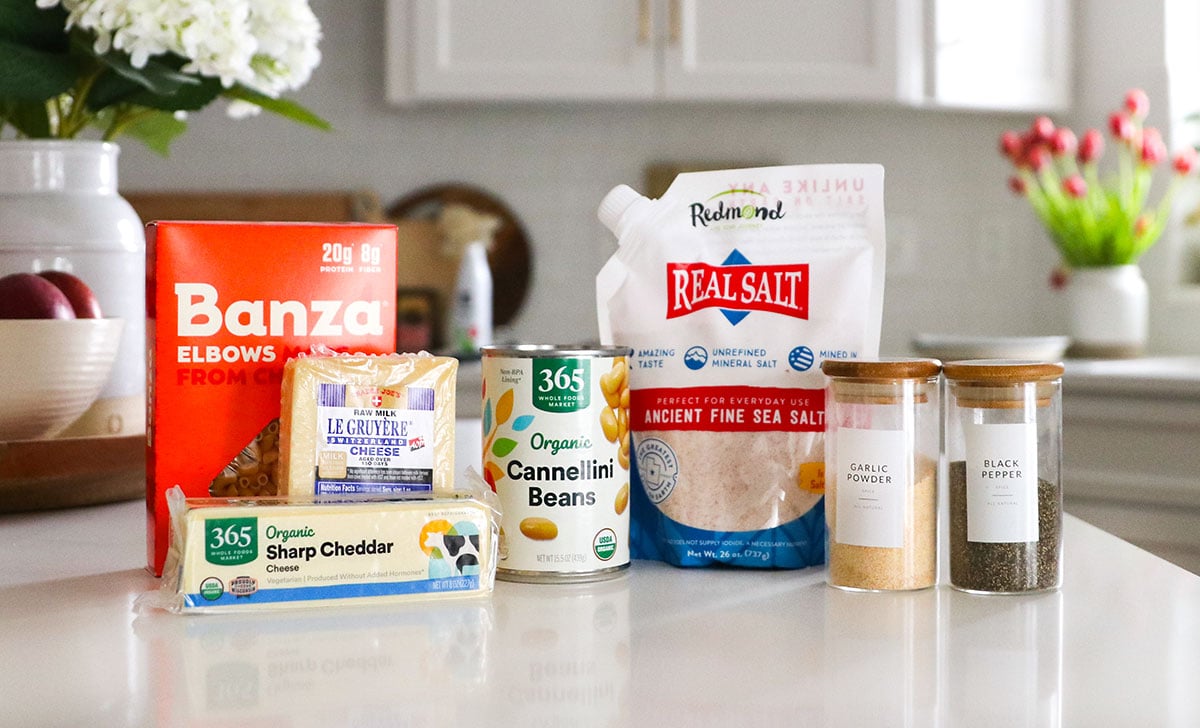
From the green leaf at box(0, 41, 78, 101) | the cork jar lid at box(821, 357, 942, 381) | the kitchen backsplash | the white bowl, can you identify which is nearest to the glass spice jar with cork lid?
the cork jar lid at box(821, 357, 942, 381)

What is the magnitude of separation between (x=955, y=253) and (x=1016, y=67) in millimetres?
480

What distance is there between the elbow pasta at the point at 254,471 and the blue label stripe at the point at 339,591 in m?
0.10

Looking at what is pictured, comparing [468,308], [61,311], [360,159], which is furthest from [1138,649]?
[360,159]

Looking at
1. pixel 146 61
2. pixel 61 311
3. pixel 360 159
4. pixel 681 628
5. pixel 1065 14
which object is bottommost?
pixel 681 628

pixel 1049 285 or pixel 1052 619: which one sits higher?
pixel 1049 285

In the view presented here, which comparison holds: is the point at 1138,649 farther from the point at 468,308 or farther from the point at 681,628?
the point at 468,308

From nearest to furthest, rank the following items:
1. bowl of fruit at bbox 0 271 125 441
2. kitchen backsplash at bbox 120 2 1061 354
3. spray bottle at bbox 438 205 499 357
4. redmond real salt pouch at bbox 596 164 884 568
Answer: redmond real salt pouch at bbox 596 164 884 568 → bowl of fruit at bbox 0 271 125 441 → spray bottle at bbox 438 205 499 357 → kitchen backsplash at bbox 120 2 1061 354

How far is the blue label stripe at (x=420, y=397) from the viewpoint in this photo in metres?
0.74

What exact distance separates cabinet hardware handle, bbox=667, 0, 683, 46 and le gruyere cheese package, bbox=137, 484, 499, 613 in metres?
2.04

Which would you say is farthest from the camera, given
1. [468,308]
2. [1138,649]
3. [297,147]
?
[297,147]

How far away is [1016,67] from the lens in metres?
2.75

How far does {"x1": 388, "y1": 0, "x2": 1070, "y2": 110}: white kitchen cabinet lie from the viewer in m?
2.57

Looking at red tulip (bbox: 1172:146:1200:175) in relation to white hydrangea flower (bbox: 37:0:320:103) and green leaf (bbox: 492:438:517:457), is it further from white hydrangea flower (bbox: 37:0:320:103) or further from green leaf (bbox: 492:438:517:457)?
green leaf (bbox: 492:438:517:457)

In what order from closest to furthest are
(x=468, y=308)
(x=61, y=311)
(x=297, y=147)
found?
(x=61, y=311), (x=468, y=308), (x=297, y=147)
